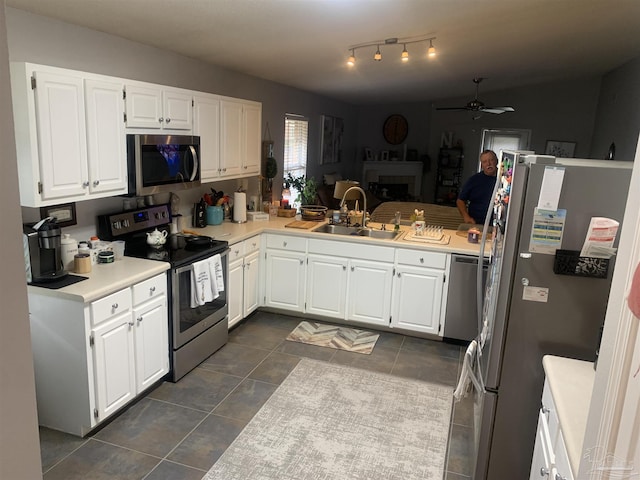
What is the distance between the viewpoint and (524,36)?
430 cm

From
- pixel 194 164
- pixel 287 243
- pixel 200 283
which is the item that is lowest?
pixel 200 283

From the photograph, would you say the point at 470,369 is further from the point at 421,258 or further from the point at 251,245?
the point at 251,245

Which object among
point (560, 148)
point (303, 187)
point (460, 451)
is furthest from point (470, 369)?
point (560, 148)

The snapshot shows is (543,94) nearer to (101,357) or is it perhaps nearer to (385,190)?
(385,190)

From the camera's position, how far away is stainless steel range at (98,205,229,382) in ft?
10.7

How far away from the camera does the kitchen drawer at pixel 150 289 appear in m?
2.89

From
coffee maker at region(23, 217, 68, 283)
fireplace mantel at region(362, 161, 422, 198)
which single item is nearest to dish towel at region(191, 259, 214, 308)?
coffee maker at region(23, 217, 68, 283)

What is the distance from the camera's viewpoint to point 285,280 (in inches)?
176

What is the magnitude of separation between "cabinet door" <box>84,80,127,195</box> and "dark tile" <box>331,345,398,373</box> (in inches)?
82.8

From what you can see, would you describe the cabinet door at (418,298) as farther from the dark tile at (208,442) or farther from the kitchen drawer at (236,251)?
the dark tile at (208,442)

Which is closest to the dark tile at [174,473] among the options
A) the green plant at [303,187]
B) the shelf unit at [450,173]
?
the green plant at [303,187]

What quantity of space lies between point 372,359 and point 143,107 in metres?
2.55

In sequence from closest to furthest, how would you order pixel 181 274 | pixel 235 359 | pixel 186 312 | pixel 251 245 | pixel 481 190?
pixel 181 274
pixel 186 312
pixel 235 359
pixel 251 245
pixel 481 190

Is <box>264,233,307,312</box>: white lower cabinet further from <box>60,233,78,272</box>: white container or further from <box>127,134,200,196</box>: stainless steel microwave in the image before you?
<box>60,233,78,272</box>: white container
